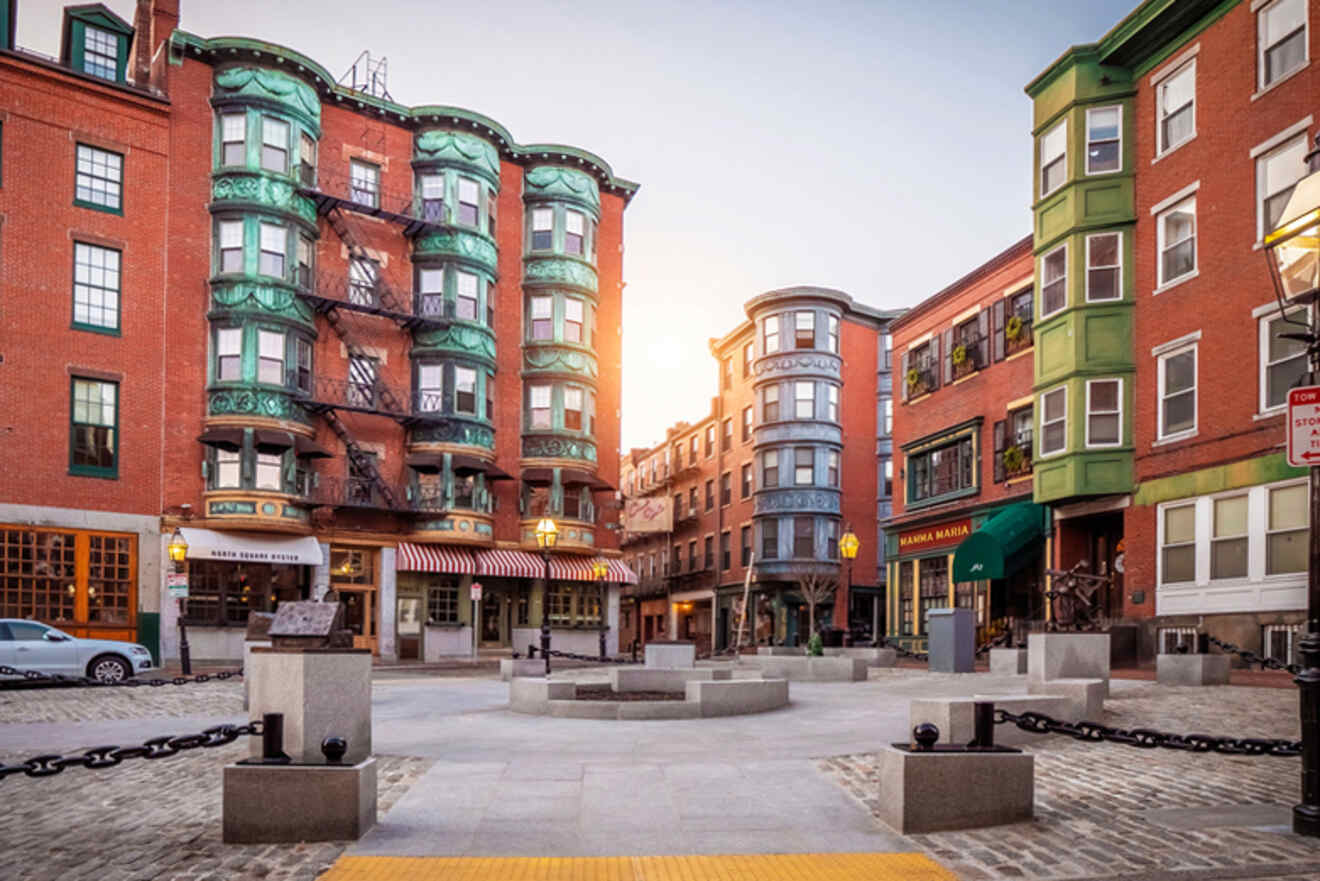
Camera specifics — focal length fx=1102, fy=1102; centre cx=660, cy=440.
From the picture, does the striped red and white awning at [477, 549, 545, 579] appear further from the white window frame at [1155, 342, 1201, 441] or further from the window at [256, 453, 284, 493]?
the white window frame at [1155, 342, 1201, 441]

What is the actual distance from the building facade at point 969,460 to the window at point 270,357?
22.0 metres

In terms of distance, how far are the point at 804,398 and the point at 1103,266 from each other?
29.3 metres

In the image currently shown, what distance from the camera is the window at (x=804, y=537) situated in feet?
180

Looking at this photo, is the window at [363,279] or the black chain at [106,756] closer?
the black chain at [106,756]

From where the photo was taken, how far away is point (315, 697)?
841 centimetres

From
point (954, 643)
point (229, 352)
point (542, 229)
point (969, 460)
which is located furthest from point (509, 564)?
point (954, 643)

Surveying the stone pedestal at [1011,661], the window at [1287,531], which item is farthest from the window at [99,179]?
the window at [1287,531]

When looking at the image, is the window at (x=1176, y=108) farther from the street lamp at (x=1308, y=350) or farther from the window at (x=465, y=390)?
the window at (x=465, y=390)

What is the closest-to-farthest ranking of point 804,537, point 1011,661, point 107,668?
point 1011,661 < point 107,668 < point 804,537

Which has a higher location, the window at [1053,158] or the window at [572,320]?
the window at [1053,158]

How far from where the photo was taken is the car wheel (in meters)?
24.8

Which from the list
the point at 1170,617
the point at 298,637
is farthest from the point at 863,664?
the point at 298,637

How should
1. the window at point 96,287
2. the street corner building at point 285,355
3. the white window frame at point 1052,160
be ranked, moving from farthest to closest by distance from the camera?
the window at point 96,287, the street corner building at point 285,355, the white window frame at point 1052,160

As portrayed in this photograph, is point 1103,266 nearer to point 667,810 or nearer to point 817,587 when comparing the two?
point 667,810
